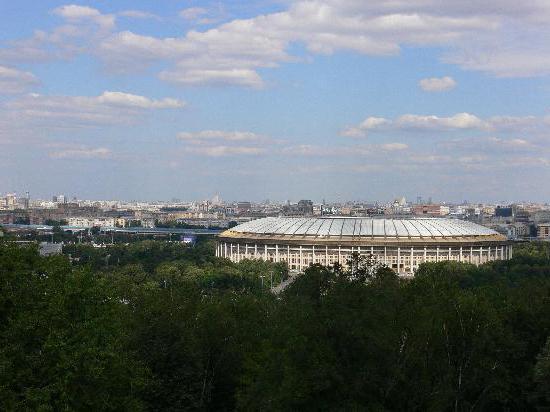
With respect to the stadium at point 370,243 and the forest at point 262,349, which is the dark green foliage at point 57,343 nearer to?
the forest at point 262,349

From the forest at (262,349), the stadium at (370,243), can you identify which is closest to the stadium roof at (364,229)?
the stadium at (370,243)

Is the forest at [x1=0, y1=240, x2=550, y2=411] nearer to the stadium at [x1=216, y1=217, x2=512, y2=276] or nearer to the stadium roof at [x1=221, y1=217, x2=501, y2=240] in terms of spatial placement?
the stadium at [x1=216, y1=217, x2=512, y2=276]

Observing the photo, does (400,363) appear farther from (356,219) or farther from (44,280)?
(356,219)

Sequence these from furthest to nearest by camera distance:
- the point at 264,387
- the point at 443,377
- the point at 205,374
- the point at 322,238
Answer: the point at 322,238, the point at 205,374, the point at 443,377, the point at 264,387

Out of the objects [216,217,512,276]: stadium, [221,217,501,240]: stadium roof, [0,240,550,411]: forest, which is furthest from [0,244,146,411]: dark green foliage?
[221,217,501,240]: stadium roof

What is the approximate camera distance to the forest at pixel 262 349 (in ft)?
67.0

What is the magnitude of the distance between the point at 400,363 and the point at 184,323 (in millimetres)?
8206

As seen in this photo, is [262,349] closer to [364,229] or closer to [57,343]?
[57,343]

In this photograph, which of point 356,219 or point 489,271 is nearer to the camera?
point 489,271

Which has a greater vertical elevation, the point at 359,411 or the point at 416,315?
the point at 416,315

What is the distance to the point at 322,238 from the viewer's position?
9062cm

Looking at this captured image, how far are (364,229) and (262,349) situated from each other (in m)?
69.5

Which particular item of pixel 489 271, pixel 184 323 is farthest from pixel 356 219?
pixel 184 323

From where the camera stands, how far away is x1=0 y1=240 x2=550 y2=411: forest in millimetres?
20422
